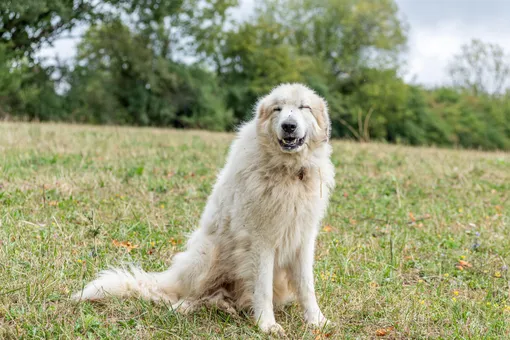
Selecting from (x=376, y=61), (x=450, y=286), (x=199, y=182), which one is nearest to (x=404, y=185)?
(x=199, y=182)

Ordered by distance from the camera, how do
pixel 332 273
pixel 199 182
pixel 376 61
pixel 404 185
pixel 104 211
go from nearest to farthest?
pixel 332 273
pixel 104 211
pixel 199 182
pixel 404 185
pixel 376 61

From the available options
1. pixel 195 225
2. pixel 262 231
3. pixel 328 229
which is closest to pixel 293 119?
pixel 262 231

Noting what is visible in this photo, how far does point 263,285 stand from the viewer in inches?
140

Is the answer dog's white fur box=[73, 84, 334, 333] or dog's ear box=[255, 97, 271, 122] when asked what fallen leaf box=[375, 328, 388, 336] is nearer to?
dog's white fur box=[73, 84, 334, 333]

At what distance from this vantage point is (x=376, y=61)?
35906mm

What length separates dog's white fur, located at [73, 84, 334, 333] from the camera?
11.7ft

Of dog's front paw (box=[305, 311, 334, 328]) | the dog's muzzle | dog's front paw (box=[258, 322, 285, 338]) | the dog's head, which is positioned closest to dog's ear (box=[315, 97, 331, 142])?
the dog's head

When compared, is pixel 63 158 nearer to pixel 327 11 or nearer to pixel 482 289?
pixel 482 289

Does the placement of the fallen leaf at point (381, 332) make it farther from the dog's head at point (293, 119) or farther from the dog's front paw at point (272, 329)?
the dog's head at point (293, 119)

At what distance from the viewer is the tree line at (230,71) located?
72.5ft

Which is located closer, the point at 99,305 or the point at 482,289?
the point at 99,305

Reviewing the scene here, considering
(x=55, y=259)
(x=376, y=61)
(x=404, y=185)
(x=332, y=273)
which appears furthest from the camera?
(x=376, y=61)

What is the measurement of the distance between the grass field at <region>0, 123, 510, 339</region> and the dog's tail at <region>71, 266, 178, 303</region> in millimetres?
100

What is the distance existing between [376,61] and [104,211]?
108ft
